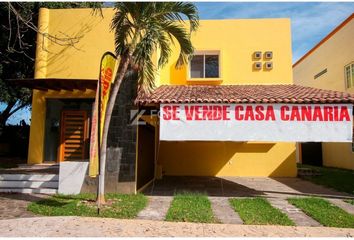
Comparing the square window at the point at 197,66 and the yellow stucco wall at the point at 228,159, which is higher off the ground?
the square window at the point at 197,66

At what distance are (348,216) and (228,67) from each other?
34.2 feet

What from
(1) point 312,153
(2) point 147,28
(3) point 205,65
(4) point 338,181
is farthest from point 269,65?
(1) point 312,153

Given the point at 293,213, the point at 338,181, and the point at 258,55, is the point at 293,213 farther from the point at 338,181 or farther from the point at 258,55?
the point at 258,55

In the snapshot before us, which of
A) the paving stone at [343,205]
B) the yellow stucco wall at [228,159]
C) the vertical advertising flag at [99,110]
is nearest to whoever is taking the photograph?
the vertical advertising flag at [99,110]

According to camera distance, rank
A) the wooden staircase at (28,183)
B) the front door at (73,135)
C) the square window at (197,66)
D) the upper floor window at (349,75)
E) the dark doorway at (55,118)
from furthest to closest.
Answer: the upper floor window at (349,75)
the square window at (197,66)
the dark doorway at (55,118)
the front door at (73,135)
the wooden staircase at (28,183)

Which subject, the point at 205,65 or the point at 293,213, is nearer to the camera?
the point at 293,213

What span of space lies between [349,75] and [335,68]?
1640 millimetres

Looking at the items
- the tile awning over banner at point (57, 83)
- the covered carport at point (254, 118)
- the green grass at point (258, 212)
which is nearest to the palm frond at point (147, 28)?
the covered carport at point (254, 118)

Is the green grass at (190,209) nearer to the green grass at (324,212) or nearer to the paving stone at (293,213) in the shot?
the paving stone at (293,213)

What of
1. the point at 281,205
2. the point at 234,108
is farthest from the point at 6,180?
the point at 281,205

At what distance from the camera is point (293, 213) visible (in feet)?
29.5

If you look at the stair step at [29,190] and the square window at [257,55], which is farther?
the square window at [257,55]

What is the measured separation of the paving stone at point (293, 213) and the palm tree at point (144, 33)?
504 centimetres

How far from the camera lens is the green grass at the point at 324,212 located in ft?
26.3
